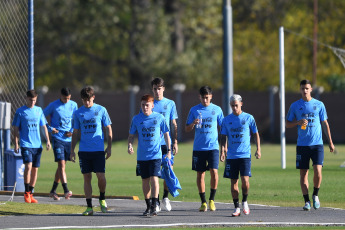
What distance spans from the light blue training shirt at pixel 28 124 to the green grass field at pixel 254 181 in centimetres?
233

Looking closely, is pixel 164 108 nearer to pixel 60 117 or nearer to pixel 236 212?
pixel 236 212

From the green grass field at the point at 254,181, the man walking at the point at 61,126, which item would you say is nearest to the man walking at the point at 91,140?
the man walking at the point at 61,126

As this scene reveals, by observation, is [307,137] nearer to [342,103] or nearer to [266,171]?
[266,171]

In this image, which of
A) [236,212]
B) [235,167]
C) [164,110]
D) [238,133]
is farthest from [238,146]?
[164,110]

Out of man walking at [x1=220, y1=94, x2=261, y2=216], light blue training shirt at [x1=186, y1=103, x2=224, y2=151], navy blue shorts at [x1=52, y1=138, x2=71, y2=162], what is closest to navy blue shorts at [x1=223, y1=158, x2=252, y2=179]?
man walking at [x1=220, y1=94, x2=261, y2=216]

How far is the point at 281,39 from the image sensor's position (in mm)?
24344

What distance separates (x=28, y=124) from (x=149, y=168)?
11.6 feet

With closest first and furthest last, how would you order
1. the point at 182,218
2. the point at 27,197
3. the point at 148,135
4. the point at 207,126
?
the point at 182,218
the point at 148,135
the point at 207,126
the point at 27,197

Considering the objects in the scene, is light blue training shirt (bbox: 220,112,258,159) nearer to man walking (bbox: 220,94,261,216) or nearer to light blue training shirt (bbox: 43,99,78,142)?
man walking (bbox: 220,94,261,216)

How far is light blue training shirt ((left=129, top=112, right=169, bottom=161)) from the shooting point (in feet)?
47.5

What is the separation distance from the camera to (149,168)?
47.5ft

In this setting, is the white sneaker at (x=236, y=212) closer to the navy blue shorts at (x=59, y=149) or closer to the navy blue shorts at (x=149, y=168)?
the navy blue shorts at (x=149, y=168)

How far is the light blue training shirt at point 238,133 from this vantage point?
14781 mm

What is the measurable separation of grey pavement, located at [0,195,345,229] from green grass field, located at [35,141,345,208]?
1469mm
